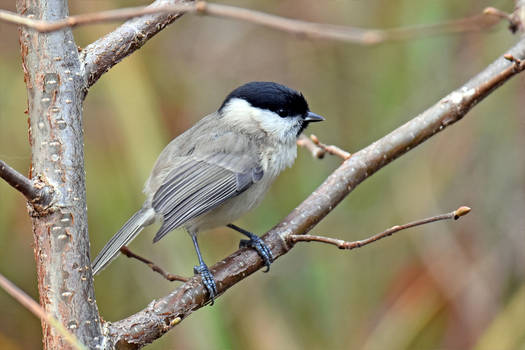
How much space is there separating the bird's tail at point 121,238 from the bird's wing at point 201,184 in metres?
0.05

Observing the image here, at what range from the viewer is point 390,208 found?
129 inches

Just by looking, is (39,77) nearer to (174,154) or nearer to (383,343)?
(174,154)

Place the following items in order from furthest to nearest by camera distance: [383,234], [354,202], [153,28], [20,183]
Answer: [354,202], [153,28], [383,234], [20,183]

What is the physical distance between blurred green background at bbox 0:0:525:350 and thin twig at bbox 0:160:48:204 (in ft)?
4.87

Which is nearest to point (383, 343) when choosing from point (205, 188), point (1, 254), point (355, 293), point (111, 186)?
point (355, 293)

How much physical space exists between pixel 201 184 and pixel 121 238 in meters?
0.40

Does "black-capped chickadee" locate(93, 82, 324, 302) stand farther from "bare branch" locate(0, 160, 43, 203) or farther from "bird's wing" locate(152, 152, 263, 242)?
"bare branch" locate(0, 160, 43, 203)

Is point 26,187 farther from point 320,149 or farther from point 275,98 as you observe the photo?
point 275,98

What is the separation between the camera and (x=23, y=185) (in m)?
1.21

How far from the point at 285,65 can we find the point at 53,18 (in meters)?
2.24

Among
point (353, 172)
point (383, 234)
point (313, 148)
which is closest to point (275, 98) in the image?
point (313, 148)

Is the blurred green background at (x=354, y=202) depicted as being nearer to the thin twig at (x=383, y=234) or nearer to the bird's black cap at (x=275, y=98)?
the bird's black cap at (x=275, y=98)

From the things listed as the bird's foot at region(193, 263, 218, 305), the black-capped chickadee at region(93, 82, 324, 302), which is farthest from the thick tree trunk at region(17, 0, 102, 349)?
the black-capped chickadee at region(93, 82, 324, 302)

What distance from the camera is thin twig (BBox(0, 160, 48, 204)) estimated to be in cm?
114
